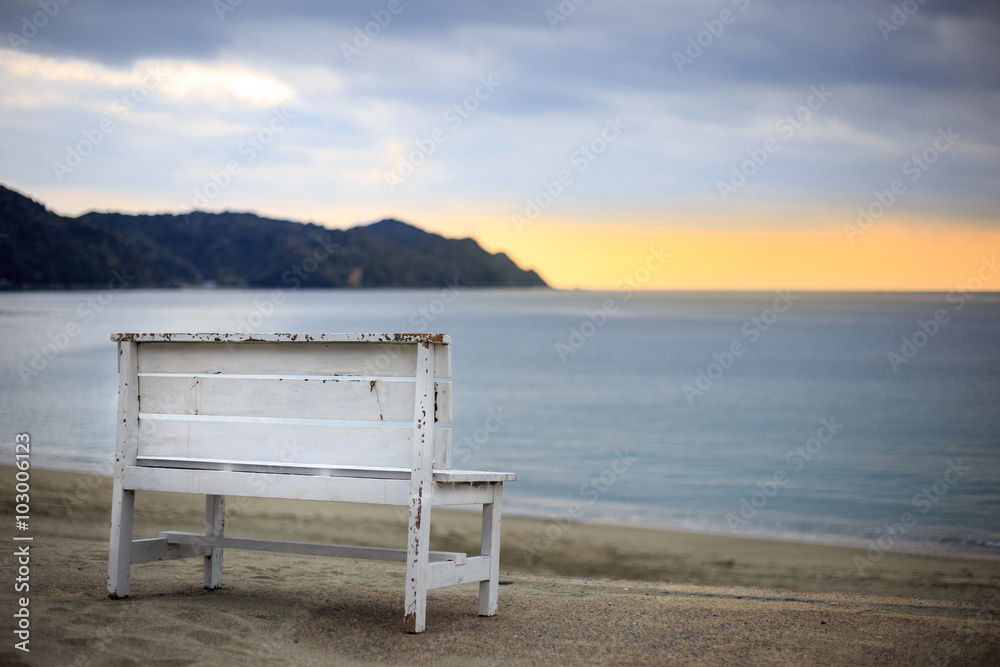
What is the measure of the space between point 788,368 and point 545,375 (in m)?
15.1

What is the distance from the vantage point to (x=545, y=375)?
4294 cm

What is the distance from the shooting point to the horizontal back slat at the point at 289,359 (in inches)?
153

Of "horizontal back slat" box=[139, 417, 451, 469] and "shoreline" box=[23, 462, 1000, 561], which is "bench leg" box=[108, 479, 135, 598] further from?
"shoreline" box=[23, 462, 1000, 561]

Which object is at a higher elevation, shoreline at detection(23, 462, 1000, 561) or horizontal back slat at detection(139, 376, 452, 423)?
horizontal back slat at detection(139, 376, 452, 423)

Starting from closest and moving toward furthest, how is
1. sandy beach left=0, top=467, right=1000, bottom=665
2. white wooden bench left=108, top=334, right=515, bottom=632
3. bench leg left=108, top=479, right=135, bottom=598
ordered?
1. sandy beach left=0, top=467, right=1000, bottom=665
2. white wooden bench left=108, top=334, right=515, bottom=632
3. bench leg left=108, top=479, right=135, bottom=598

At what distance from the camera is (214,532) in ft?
15.8

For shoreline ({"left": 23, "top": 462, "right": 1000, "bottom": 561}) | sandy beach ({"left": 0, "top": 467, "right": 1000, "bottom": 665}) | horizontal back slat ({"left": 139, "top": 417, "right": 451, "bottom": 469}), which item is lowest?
shoreline ({"left": 23, "top": 462, "right": 1000, "bottom": 561})

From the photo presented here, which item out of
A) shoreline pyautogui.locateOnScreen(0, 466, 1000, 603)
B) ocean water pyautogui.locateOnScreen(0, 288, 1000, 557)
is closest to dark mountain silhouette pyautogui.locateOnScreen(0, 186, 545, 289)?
ocean water pyautogui.locateOnScreen(0, 288, 1000, 557)

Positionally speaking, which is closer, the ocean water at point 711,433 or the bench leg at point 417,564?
the bench leg at point 417,564

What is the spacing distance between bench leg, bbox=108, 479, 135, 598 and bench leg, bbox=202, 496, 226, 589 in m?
0.51

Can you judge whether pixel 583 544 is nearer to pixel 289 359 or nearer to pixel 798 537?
pixel 798 537

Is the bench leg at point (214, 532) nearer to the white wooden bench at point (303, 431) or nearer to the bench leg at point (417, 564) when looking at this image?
the white wooden bench at point (303, 431)

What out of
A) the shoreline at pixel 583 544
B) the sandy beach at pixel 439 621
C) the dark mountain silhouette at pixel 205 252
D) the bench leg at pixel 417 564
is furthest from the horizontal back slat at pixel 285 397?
the dark mountain silhouette at pixel 205 252

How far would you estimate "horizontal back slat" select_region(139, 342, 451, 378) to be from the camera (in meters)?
3.88
